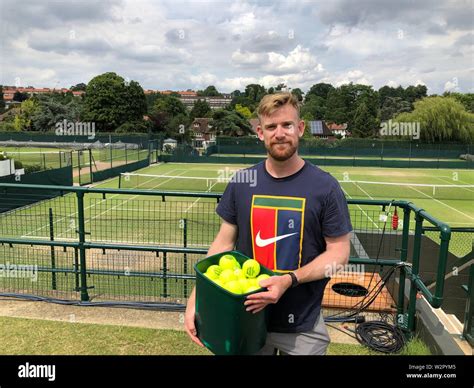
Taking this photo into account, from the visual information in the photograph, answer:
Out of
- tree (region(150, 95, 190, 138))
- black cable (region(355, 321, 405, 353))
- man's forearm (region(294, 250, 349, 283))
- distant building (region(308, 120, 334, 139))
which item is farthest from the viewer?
distant building (region(308, 120, 334, 139))

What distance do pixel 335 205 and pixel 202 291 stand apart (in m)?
0.93

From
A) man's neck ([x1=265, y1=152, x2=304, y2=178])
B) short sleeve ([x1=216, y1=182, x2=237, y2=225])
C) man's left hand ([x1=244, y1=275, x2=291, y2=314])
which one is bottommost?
man's left hand ([x1=244, y1=275, x2=291, y2=314])

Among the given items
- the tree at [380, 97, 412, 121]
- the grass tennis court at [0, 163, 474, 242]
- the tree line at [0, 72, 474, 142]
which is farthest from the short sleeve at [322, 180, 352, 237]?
the tree at [380, 97, 412, 121]

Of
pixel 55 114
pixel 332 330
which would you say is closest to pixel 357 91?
pixel 55 114

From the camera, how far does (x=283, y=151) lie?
7.89ft

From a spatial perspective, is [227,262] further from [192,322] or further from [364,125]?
[364,125]

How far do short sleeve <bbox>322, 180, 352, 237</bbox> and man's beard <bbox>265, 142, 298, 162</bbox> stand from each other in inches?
13.1

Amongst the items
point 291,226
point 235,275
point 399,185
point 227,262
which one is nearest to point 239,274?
point 235,275

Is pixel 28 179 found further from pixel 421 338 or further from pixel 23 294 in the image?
pixel 421 338

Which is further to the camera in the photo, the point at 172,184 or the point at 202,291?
the point at 172,184

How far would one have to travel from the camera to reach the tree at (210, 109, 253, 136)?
72.5m

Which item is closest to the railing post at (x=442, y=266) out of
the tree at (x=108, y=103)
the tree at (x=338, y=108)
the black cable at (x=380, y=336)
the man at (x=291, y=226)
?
the black cable at (x=380, y=336)

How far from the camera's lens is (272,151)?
95.3 inches

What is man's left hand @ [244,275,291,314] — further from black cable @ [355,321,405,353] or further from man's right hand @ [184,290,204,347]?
black cable @ [355,321,405,353]
